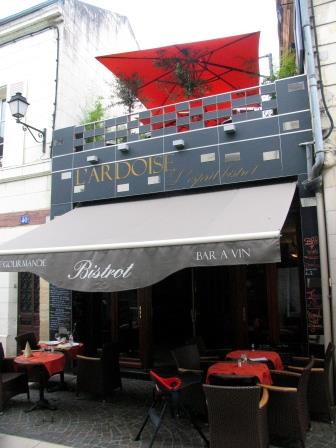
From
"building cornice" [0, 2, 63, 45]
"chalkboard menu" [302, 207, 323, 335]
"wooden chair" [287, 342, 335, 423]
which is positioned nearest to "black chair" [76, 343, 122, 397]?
"wooden chair" [287, 342, 335, 423]

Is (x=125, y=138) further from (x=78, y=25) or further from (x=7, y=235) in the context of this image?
(x=78, y=25)

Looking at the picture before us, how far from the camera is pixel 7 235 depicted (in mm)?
9648

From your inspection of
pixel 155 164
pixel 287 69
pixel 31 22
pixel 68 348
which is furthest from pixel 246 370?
pixel 31 22

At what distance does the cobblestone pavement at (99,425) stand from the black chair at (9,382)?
0.22 meters

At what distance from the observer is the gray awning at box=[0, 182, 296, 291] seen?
4457 mm

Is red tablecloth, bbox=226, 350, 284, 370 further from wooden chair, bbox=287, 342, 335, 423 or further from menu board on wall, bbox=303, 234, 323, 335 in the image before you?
menu board on wall, bbox=303, 234, 323, 335

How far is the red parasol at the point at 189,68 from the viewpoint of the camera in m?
8.53

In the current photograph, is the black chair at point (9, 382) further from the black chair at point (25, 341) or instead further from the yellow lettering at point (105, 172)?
the yellow lettering at point (105, 172)

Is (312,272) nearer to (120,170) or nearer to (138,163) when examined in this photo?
(138,163)

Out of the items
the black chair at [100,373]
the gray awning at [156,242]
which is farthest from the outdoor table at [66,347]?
the gray awning at [156,242]

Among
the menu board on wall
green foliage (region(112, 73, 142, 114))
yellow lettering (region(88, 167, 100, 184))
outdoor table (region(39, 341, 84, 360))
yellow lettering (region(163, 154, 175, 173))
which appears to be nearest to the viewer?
the menu board on wall

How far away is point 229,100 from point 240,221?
132 inches

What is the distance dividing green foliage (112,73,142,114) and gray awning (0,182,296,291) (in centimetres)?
401

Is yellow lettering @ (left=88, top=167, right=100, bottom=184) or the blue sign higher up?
yellow lettering @ (left=88, top=167, right=100, bottom=184)
